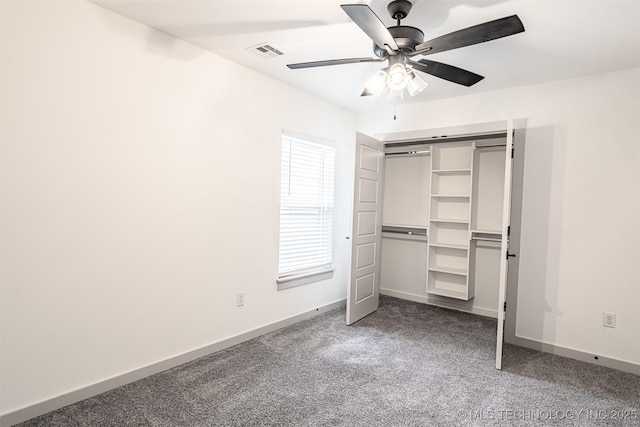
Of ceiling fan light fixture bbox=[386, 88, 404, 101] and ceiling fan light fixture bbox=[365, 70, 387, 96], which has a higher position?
ceiling fan light fixture bbox=[365, 70, 387, 96]

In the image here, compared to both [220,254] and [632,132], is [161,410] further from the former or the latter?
[632,132]

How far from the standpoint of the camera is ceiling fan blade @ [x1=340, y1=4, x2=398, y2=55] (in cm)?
152

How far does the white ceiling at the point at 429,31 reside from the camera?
2057mm

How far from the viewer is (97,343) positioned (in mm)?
2301

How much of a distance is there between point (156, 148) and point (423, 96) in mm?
2855

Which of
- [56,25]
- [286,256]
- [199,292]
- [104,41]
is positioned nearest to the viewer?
[56,25]

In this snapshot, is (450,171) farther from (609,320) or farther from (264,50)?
(264,50)

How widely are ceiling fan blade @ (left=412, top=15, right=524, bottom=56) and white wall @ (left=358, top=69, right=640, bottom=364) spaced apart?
202 centimetres

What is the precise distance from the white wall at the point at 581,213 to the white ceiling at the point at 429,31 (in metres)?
0.28

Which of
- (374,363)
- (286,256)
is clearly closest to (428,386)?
(374,363)

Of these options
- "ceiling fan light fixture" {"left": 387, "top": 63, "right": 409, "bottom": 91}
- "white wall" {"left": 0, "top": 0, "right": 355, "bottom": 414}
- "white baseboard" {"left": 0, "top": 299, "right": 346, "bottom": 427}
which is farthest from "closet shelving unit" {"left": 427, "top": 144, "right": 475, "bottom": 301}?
"ceiling fan light fixture" {"left": 387, "top": 63, "right": 409, "bottom": 91}

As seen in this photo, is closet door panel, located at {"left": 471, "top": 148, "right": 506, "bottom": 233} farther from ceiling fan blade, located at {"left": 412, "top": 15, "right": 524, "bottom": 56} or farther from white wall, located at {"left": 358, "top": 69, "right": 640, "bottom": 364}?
ceiling fan blade, located at {"left": 412, "top": 15, "right": 524, "bottom": 56}

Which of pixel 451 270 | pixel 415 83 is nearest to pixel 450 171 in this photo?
pixel 451 270

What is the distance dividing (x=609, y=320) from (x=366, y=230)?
2332mm
